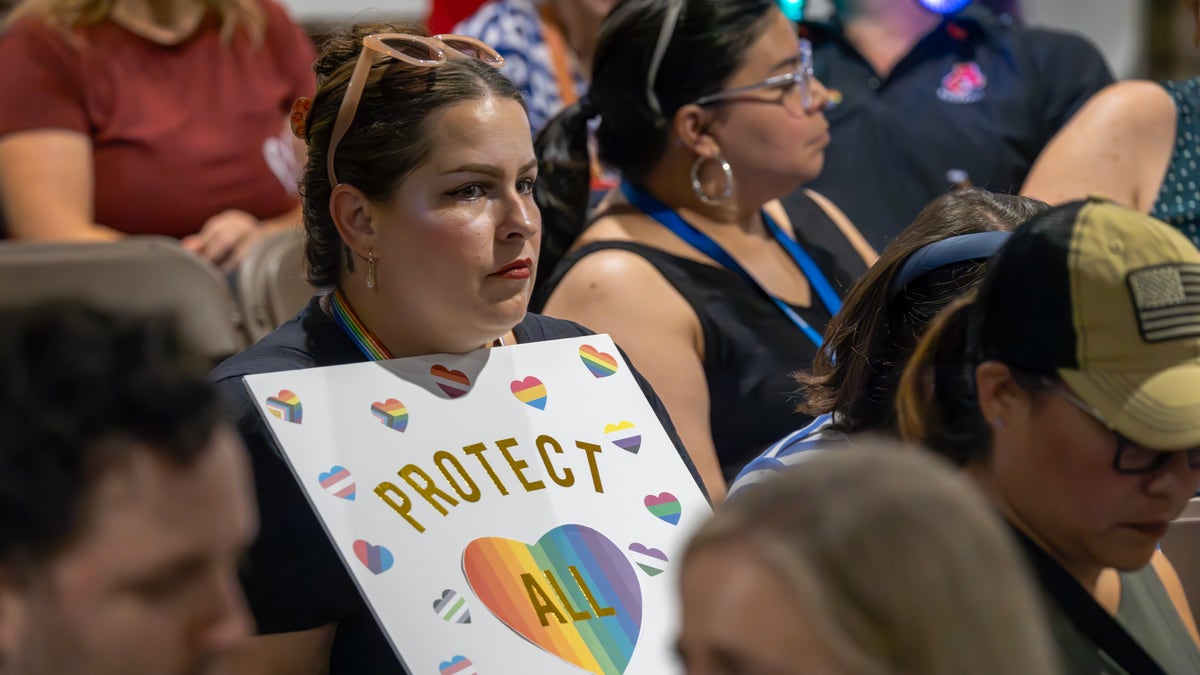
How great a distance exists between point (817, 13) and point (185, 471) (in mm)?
3051

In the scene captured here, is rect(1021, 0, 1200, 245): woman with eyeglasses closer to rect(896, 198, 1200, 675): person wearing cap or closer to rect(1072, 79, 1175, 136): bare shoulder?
rect(1072, 79, 1175, 136): bare shoulder

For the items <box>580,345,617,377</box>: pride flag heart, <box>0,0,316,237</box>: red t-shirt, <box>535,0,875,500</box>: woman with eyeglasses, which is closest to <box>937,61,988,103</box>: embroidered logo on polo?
<box>535,0,875,500</box>: woman with eyeglasses

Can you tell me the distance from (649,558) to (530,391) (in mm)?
244

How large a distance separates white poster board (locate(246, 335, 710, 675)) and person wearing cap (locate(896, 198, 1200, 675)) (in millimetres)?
361

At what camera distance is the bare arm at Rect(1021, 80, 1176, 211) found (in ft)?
8.96

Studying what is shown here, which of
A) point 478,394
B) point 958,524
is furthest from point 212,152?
point 958,524

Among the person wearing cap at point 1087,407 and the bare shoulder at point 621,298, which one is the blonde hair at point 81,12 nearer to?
the bare shoulder at point 621,298

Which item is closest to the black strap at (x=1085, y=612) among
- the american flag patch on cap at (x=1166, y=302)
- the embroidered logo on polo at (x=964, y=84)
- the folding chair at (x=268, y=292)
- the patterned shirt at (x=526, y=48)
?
the american flag patch on cap at (x=1166, y=302)

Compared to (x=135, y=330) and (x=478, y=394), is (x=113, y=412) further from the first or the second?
(x=478, y=394)

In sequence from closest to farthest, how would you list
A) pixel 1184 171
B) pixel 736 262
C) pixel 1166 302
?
1. pixel 1166 302
2. pixel 736 262
3. pixel 1184 171

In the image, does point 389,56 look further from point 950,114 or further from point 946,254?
point 950,114

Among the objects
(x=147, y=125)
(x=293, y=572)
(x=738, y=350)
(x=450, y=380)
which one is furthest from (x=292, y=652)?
(x=147, y=125)

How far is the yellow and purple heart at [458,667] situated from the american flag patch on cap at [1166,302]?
710mm

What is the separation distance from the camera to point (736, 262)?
2566 mm
